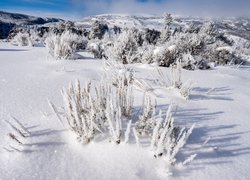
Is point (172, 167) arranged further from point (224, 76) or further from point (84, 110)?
point (224, 76)

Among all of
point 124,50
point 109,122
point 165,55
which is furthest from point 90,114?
point 124,50

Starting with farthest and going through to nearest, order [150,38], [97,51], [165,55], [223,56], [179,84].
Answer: [150,38] < [223,56] < [97,51] < [165,55] < [179,84]

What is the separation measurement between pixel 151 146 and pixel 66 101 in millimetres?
563

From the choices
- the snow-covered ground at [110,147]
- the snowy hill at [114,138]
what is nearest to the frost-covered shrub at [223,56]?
the snow-covered ground at [110,147]

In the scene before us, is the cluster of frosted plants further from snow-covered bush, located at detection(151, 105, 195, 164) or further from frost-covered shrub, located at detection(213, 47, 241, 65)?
frost-covered shrub, located at detection(213, 47, 241, 65)

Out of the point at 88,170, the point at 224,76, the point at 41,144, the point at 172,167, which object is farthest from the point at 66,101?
the point at 224,76

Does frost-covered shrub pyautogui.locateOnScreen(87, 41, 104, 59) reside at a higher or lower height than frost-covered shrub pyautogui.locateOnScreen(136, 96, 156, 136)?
lower

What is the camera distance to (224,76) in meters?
4.36

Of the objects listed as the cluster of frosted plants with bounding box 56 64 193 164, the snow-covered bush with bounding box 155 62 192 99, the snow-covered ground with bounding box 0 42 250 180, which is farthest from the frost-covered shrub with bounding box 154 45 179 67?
the cluster of frosted plants with bounding box 56 64 193 164

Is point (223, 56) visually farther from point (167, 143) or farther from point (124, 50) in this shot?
point (167, 143)

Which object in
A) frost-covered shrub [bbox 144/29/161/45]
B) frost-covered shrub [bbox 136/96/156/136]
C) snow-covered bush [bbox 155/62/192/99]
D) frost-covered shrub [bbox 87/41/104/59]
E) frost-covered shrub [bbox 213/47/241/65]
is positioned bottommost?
frost-covered shrub [bbox 144/29/161/45]

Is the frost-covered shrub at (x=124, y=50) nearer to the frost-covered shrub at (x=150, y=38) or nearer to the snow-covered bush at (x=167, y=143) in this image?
the frost-covered shrub at (x=150, y=38)

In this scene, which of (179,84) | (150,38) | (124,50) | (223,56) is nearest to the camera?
(179,84)

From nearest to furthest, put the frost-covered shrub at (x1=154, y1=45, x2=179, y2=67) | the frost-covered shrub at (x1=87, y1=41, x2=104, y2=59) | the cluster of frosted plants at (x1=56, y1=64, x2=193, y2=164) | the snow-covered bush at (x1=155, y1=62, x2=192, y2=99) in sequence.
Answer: the cluster of frosted plants at (x1=56, y1=64, x2=193, y2=164), the snow-covered bush at (x1=155, y1=62, x2=192, y2=99), the frost-covered shrub at (x1=154, y1=45, x2=179, y2=67), the frost-covered shrub at (x1=87, y1=41, x2=104, y2=59)
